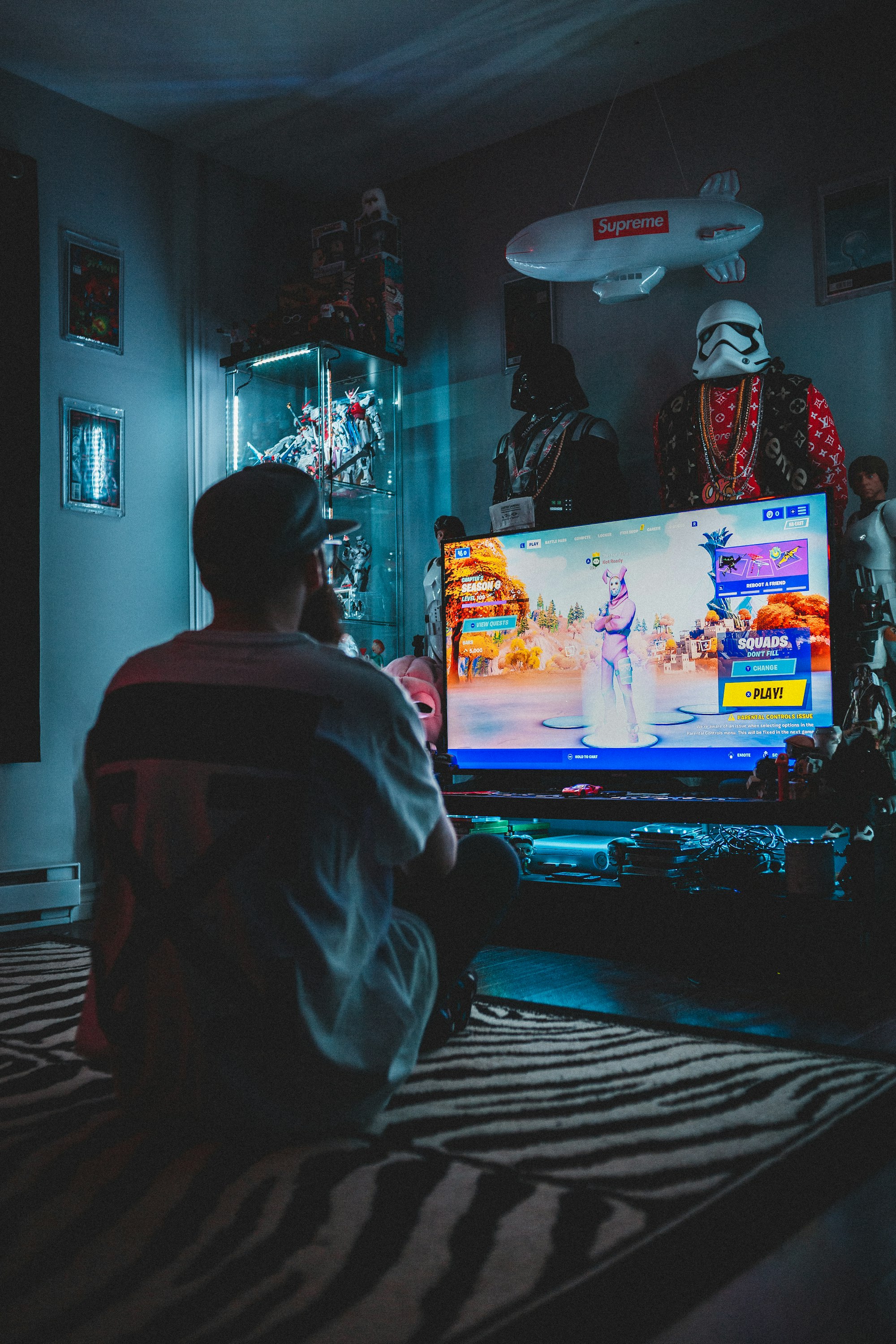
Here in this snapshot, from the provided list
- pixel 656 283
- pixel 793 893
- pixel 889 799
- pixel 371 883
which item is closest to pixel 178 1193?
pixel 371 883

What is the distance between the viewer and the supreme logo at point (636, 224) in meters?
3.13

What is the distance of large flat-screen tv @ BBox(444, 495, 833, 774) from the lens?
2.96 metres

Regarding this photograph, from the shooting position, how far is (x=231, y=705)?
1.34 m

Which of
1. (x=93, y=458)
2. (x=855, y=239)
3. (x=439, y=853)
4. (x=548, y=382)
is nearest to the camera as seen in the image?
(x=439, y=853)

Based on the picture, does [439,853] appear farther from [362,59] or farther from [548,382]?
[362,59]

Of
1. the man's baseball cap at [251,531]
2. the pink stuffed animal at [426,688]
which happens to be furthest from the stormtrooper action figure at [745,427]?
the man's baseball cap at [251,531]

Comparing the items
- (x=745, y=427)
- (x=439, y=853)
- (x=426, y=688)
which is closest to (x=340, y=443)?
(x=426, y=688)

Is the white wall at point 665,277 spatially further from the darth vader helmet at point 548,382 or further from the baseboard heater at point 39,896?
the baseboard heater at point 39,896

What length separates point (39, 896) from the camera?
3.81m

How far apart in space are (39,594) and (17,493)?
1.21ft

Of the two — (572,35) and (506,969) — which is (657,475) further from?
(506,969)

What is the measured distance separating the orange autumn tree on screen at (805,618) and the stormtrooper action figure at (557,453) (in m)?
0.69

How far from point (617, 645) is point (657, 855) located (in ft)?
2.19

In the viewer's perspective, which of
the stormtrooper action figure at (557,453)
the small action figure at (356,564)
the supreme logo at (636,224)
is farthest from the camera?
the small action figure at (356,564)
